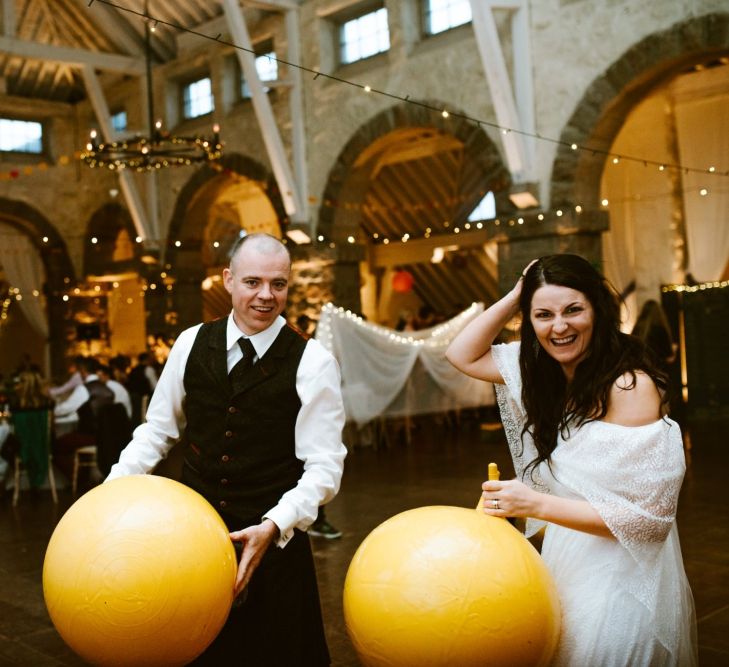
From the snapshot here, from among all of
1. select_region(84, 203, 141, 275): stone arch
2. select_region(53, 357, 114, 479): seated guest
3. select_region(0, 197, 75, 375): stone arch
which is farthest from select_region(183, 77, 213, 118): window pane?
select_region(53, 357, 114, 479): seated guest

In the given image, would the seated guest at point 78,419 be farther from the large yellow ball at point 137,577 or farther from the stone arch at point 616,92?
the large yellow ball at point 137,577

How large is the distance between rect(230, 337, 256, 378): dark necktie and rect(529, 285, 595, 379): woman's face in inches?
27.0

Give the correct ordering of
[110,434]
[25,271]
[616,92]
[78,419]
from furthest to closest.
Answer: [25,271] < [616,92] < [78,419] < [110,434]

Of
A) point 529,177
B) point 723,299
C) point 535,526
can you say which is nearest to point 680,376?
point 723,299

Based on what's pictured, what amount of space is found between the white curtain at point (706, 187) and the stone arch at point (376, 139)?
2.52 m

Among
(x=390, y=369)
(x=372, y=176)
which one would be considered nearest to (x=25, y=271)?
(x=372, y=176)

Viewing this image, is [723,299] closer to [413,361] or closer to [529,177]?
[529,177]

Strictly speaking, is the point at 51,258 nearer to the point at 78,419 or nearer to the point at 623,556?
the point at 78,419

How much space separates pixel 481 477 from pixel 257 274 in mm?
5225

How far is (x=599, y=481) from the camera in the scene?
1.63 metres

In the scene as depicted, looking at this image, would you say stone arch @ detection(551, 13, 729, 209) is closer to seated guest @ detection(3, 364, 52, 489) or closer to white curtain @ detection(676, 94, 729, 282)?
white curtain @ detection(676, 94, 729, 282)

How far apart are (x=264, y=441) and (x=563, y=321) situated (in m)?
0.75

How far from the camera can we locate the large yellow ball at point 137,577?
1.45m

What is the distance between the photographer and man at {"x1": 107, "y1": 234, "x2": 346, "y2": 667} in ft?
6.52
